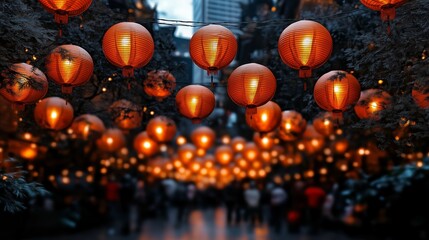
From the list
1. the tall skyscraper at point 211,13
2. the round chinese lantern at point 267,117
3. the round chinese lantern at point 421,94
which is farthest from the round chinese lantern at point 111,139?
the round chinese lantern at point 421,94

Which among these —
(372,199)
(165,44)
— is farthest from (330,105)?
(372,199)

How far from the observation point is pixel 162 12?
43.4 ft

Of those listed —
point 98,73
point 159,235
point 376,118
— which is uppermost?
point 98,73

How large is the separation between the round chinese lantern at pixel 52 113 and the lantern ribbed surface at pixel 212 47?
2.64 m

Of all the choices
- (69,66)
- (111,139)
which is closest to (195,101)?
(69,66)

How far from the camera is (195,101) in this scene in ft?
22.6

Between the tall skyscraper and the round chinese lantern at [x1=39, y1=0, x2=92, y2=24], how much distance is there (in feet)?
6.76

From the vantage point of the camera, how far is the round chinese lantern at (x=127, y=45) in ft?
18.5

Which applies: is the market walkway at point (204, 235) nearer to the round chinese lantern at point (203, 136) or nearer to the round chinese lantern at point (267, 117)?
the round chinese lantern at point (203, 136)

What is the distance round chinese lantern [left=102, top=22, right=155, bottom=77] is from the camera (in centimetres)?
564

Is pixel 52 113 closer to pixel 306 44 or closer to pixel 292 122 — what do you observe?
pixel 306 44

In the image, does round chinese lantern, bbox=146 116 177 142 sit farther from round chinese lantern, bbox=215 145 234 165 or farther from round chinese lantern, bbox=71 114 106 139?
round chinese lantern, bbox=215 145 234 165

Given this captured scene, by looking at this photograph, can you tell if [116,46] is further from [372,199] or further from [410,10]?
[372,199]

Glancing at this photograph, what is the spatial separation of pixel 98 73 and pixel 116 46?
5.18ft
